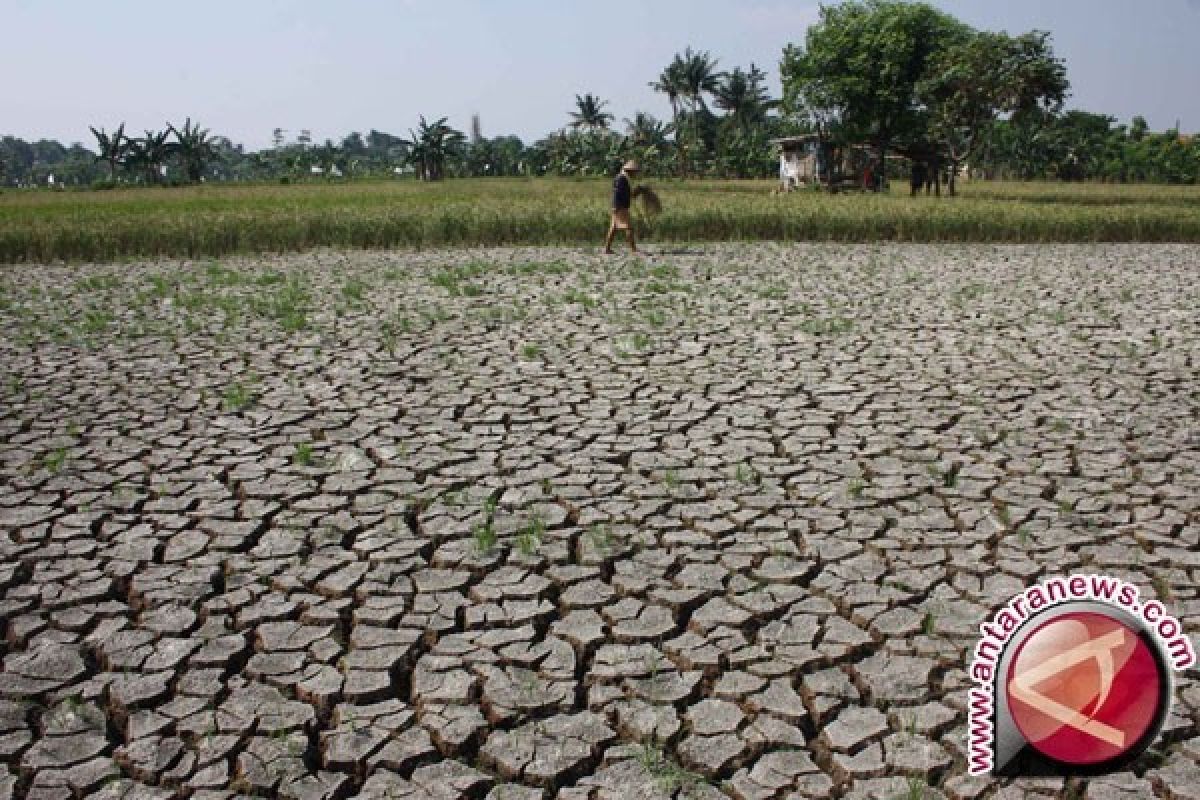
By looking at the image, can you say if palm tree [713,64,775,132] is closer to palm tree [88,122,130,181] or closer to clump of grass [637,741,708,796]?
palm tree [88,122,130,181]

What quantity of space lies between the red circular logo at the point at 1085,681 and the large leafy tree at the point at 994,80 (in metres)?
32.5

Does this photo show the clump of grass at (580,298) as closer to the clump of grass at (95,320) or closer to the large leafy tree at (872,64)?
the clump of grass at (95,320)

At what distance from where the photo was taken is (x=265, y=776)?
2.72m

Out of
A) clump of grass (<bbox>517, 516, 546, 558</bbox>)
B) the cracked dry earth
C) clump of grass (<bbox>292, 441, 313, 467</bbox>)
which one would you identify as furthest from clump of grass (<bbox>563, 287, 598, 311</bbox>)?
clump of grass (<bbox>517, 516, 546, 558</bbox>)

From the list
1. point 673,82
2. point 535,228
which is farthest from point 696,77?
point 535,228

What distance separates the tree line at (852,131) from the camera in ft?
104

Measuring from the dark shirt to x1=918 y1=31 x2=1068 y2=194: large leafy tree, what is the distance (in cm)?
2060

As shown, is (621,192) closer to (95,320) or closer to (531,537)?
(95,320)

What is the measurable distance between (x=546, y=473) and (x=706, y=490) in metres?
0.90

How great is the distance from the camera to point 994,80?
30.5 meters

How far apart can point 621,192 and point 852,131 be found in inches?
1043

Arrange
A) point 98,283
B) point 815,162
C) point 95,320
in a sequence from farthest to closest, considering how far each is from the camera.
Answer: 1. point 815,162
2. point 98,283
3. point 95,320

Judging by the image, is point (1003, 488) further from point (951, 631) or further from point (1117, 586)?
point (1117, 586)

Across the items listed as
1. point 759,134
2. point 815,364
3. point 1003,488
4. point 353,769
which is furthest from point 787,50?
point 353,769
